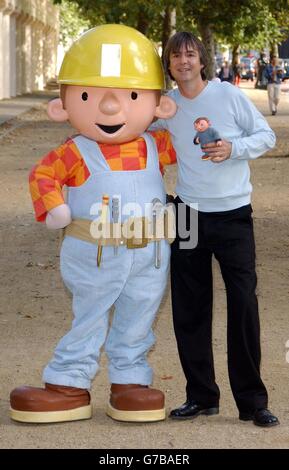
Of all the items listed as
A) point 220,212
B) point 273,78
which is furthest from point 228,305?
point 273,78

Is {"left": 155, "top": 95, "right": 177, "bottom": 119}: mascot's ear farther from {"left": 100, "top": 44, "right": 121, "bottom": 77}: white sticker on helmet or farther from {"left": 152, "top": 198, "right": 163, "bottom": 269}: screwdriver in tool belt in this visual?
{"left": 152, "top": 198, "right": 163, "bottom": 269}: screwdriver in tool belt

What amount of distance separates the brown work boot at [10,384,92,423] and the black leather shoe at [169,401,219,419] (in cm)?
43

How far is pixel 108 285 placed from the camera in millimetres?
5426

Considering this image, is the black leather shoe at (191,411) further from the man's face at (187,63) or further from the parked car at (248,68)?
the parked car at (248,68)

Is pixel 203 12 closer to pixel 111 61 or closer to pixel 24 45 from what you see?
pixel 24 45

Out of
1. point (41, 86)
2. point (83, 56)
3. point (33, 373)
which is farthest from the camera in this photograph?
point (41, 86)

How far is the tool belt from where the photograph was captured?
17.7ft

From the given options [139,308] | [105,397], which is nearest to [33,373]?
[105,397]

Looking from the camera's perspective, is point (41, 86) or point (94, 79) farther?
point (41, 86)

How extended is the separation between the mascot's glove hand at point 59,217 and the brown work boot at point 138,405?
0.83 meters

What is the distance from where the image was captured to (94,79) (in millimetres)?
5328

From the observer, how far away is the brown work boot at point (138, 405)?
5473 mm

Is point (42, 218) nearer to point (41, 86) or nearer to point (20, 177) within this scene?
point (20, 177)
